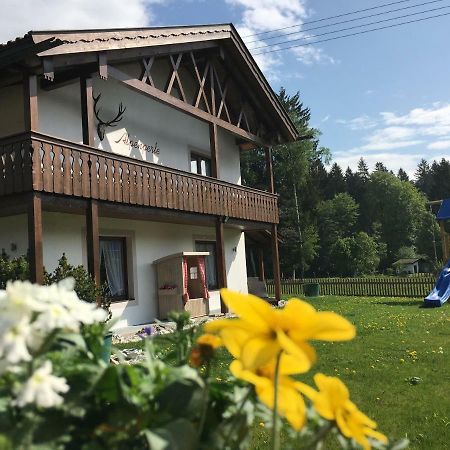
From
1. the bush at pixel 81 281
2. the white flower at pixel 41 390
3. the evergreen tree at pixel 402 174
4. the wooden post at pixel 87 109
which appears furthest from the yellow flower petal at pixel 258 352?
the evergreen tree at pixel 402 174

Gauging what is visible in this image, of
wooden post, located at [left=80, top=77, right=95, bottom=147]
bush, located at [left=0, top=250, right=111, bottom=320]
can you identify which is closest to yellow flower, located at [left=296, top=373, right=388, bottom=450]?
bush, located at [left=0, top=250, right=111, bottom=320]

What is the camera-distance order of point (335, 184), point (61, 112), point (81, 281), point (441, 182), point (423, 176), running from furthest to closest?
point (423, 176)
point (441, 182)
point (335, 184)
point (61, 112)
point (81, 281)

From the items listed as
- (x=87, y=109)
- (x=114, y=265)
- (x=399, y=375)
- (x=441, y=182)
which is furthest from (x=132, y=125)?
(x=441, y=182)

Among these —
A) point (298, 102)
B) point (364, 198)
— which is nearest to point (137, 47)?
point (298, 102)

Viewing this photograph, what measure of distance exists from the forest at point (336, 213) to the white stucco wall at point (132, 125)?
9311 mm

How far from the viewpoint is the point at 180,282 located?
13.1 m

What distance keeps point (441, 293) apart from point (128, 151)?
36.5 feet

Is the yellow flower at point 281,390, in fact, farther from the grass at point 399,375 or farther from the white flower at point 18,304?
the grass at point 399,375

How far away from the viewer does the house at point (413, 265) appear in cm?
6017

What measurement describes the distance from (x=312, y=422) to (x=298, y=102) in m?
49.6

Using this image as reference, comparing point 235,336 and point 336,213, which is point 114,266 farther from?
point 336,213

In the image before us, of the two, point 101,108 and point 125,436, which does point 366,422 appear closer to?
point 125,436

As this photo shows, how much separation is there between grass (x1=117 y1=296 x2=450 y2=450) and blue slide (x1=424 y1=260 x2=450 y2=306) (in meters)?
5.31

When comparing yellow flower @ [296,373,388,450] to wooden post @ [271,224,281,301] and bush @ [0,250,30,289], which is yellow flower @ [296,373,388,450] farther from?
wooden post @ [271,224,281,301]
